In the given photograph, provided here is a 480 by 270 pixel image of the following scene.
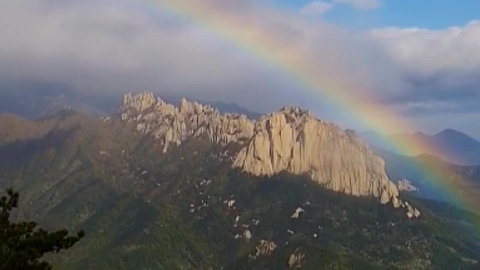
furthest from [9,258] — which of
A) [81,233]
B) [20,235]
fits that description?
[81,233]

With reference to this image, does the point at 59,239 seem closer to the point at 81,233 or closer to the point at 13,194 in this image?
the point at 81,233

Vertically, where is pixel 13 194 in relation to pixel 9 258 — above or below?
above

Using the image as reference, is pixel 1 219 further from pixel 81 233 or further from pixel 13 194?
pixel 81 233

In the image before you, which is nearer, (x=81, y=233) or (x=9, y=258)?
(x=9, y=258)

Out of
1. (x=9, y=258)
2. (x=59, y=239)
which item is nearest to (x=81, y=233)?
(x=59, y=239)

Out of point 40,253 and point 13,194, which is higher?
point 13,194

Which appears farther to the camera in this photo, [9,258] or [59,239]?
[59,239]
